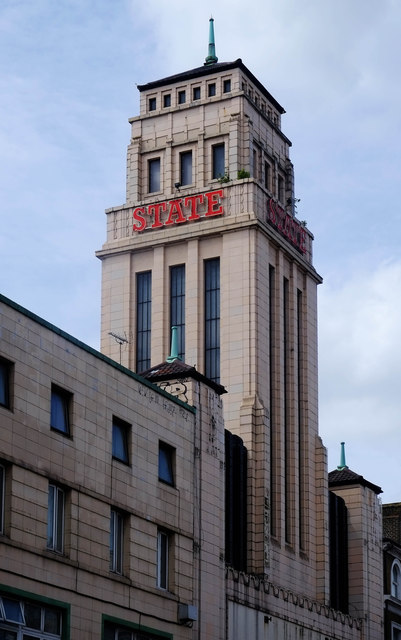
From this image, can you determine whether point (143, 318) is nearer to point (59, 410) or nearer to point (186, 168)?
point (186, 168)

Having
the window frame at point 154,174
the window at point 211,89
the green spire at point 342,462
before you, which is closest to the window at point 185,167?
the window frame at point 154,174

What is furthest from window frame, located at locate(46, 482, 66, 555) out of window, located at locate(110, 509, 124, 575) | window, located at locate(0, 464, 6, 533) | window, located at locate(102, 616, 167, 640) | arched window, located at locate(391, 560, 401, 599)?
arched window, located at locate(391, 560, 401, 599)

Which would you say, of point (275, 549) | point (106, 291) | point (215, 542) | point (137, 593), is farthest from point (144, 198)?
point (137, 593)

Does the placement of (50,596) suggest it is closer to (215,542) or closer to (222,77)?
(215,542)

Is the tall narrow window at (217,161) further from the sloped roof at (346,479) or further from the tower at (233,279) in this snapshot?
the sloped roof at (346,479)

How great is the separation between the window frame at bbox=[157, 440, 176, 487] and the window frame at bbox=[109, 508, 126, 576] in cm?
339

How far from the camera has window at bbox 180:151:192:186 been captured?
76750 mm

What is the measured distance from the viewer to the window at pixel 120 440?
47.4 m

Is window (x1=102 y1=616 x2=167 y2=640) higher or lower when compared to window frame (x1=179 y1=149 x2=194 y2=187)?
lower

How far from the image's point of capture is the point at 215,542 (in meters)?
53.7

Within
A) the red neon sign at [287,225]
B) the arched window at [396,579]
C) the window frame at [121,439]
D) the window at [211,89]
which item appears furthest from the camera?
the window at [211,89]

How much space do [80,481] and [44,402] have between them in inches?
119

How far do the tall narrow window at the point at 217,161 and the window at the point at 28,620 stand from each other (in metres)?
38.0

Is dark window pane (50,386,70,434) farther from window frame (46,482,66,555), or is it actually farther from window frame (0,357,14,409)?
window frame (0,357,14,409)
